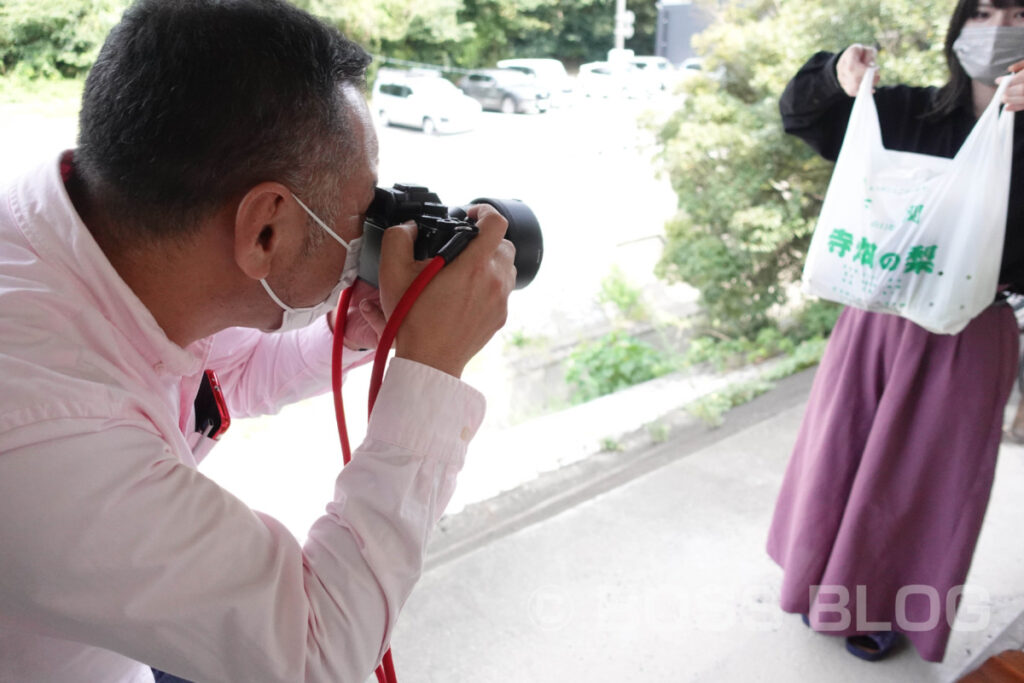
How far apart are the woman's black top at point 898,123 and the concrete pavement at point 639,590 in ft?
2.75

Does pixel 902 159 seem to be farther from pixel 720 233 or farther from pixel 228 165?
pixel 720 233

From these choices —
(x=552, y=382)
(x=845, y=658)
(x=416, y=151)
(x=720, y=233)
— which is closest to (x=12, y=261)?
(x=416, y=151)

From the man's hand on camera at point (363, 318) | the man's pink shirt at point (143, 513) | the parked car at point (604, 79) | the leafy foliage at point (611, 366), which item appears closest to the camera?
the man's pink shirt at point (143, 513)

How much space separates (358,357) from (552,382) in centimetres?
185

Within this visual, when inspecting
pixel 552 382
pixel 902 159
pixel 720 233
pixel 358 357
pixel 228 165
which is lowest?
pixel 552 382

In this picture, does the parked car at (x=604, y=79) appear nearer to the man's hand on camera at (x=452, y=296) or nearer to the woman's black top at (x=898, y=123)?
the woman's black top at (x=898, y=123)

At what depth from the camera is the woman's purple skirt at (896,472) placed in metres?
1.43

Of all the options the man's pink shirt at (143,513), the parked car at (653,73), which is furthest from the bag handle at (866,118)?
the parked car at (653,73)

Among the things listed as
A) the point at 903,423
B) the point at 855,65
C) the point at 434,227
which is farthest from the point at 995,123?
the point at 434,227

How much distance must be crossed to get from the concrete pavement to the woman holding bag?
132 mm

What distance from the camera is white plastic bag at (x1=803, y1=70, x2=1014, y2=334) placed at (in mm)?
1266

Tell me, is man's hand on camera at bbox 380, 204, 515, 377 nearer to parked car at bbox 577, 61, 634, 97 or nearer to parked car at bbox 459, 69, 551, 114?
parked car at bbox 459, 69, 551, 114

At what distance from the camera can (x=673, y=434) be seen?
2.57 metres

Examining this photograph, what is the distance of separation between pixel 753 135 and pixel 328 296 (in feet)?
8.08
